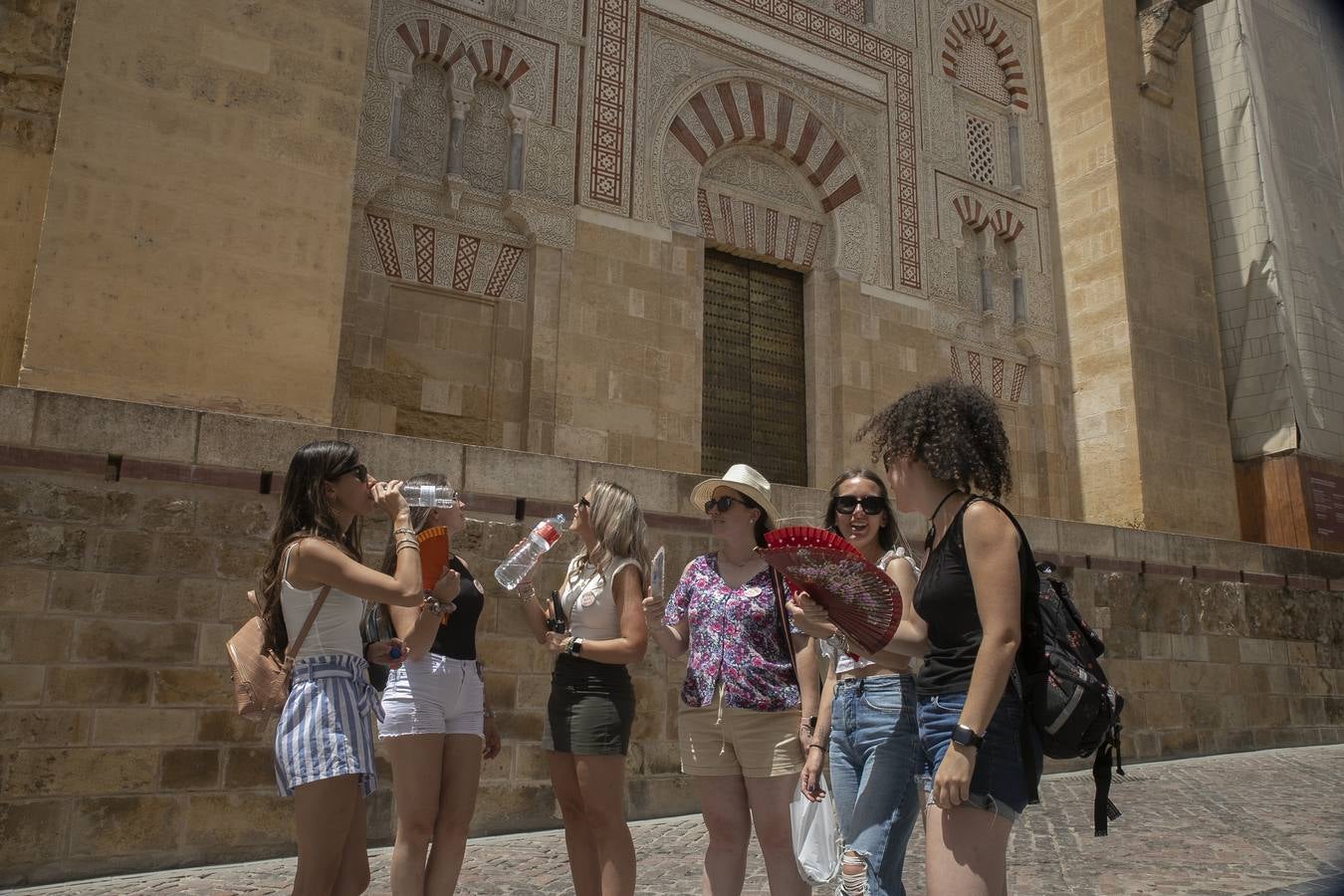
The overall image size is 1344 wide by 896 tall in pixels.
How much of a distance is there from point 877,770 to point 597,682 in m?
0.89

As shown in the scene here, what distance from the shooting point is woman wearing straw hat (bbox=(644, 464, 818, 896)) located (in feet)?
9.40

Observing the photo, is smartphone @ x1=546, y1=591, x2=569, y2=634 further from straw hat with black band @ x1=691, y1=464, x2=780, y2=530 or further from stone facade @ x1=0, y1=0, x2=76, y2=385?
stone facade @ x1=0, y1=0, x2=76, y2=385

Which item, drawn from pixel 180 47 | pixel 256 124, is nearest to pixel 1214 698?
pixel 256 124

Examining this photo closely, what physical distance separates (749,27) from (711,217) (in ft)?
6.66

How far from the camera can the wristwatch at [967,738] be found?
6.42 ft

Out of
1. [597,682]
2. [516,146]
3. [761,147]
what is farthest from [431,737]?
[761,147]

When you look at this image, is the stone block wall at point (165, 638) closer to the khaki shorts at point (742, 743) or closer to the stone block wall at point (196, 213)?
the stone block wall at point (196, 213)

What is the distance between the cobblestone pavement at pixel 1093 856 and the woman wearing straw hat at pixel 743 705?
4.28 feet

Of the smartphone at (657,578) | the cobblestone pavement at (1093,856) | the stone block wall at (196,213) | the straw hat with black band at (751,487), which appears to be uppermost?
the stone block wall at (196,213)

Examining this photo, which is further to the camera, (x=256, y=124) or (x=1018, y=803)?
(x=256, y=124)

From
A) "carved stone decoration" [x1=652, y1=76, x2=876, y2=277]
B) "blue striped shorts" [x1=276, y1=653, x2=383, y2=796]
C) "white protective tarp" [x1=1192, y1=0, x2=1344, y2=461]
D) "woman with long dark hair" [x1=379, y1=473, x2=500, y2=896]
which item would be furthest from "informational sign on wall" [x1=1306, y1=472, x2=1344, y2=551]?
"blue striped shorts" [x1=276, y1=653, x2=383, y2=796]

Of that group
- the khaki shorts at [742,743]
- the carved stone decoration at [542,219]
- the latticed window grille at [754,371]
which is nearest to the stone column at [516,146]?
the carved stone decoration at [542,219]

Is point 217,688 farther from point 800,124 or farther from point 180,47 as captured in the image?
point 800,124

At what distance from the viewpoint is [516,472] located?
588 cm
